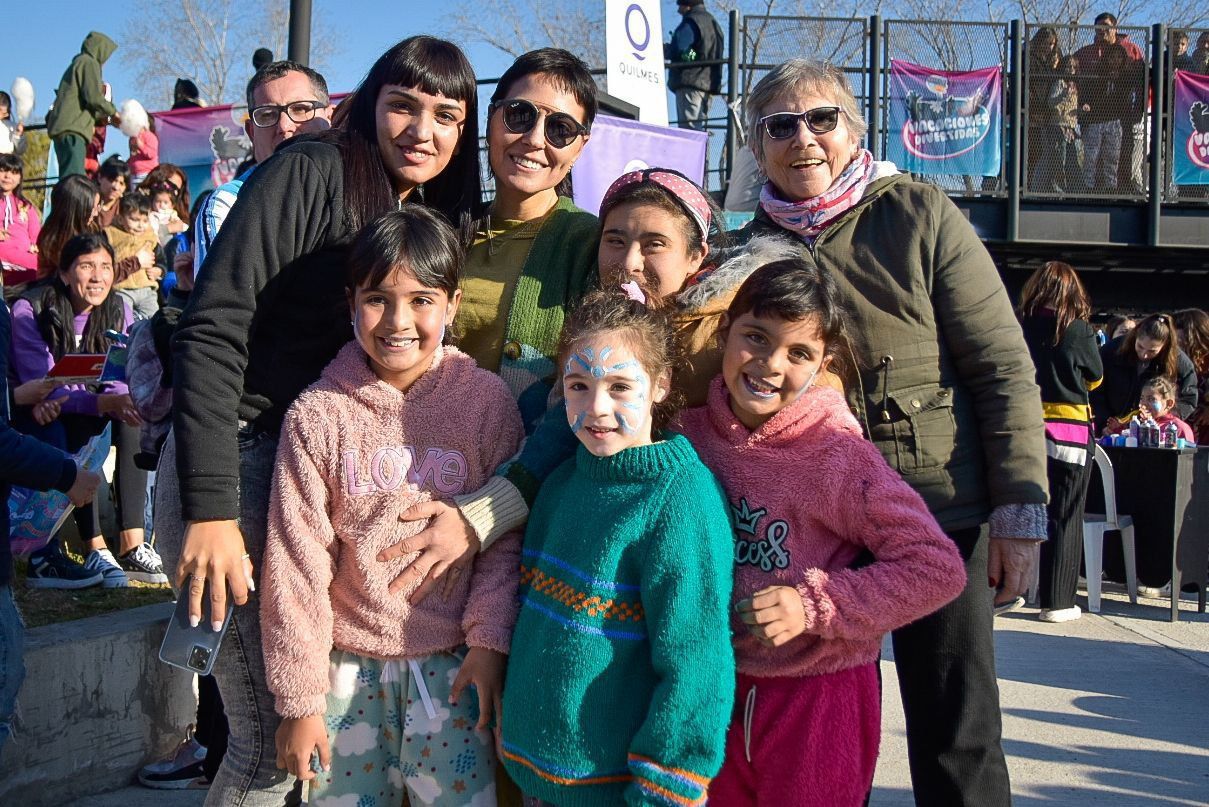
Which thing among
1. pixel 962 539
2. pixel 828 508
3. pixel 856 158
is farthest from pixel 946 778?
pixel 856 158

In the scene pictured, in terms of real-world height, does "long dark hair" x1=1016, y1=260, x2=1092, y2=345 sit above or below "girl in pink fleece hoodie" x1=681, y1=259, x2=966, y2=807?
above

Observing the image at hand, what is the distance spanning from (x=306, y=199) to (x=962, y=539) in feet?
5.35

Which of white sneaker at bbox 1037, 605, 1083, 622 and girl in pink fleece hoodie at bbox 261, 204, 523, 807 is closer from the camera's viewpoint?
girl in pink fleece hoodie at bbox 261, 204, 523, 807

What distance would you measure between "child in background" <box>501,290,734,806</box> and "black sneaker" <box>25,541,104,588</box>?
3.13 metres

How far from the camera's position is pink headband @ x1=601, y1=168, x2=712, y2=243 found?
240cm

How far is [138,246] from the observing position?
7637mm

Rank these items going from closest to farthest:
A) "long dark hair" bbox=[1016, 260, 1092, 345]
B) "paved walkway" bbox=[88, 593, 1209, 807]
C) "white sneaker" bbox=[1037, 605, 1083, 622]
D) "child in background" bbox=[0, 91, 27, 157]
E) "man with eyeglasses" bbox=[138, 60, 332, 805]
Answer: "man with eyeglasses" bbox=[138, 60, 332, 805]
"paved walkway" bbox=[88, 593, 1209, 807]
"long dark hair" bbox=[1016, 260, 1092, 345]
"white sneaker" bbox=[1037, 605, 1083, 622]
"child in background" bbox=[0, 91, 27, 157]

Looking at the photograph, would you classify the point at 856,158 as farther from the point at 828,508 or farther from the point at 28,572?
the point at 28,572

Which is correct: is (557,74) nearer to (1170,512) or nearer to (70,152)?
(1170,512)

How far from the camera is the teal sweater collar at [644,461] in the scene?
2.09 metres

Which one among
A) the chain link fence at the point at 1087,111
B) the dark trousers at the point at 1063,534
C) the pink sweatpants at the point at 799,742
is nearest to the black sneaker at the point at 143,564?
the pink sweatpants at the point at 799,742

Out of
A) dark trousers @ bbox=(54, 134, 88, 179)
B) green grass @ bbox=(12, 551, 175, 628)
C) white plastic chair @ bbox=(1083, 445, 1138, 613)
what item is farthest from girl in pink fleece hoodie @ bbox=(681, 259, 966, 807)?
dark trousers @ bbox=(54, 134, 88, 179)

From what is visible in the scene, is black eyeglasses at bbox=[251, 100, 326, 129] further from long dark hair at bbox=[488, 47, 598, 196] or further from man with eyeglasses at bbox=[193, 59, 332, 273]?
long dark hair at bbox=[488, 47, 598, 196]

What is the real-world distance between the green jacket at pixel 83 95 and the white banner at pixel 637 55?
6747mm
